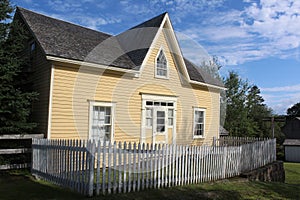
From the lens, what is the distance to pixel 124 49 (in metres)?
14.7

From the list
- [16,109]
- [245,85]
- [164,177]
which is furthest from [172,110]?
[245,85]

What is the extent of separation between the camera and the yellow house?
9992mm

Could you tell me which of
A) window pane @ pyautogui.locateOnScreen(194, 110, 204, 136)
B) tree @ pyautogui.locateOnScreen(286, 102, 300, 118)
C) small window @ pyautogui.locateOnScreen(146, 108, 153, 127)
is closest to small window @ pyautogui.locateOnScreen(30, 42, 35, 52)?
small window @ pyautogui.locateOnScreen(146, 108, 153, 127)

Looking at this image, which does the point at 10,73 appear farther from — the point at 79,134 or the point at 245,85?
the point at 245,85

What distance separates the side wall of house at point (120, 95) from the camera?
995 cm

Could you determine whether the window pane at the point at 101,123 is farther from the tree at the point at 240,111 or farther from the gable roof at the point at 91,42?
the tree at the point at 240,111

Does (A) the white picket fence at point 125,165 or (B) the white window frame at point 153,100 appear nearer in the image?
(A) the white picket fence at point 125,165

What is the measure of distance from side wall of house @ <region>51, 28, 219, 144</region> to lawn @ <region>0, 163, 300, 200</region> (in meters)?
2.22

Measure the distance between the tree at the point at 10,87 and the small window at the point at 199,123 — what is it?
10.2 metres

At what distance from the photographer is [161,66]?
1407 cm

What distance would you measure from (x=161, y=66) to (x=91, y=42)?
408 cm

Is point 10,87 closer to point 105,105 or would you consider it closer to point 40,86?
point 40,86

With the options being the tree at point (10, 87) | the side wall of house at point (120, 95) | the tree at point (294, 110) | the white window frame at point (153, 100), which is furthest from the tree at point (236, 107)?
the tree at point (294, 110)

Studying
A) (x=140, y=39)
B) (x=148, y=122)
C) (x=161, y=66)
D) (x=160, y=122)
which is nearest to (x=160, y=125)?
(x=160, y=122)
